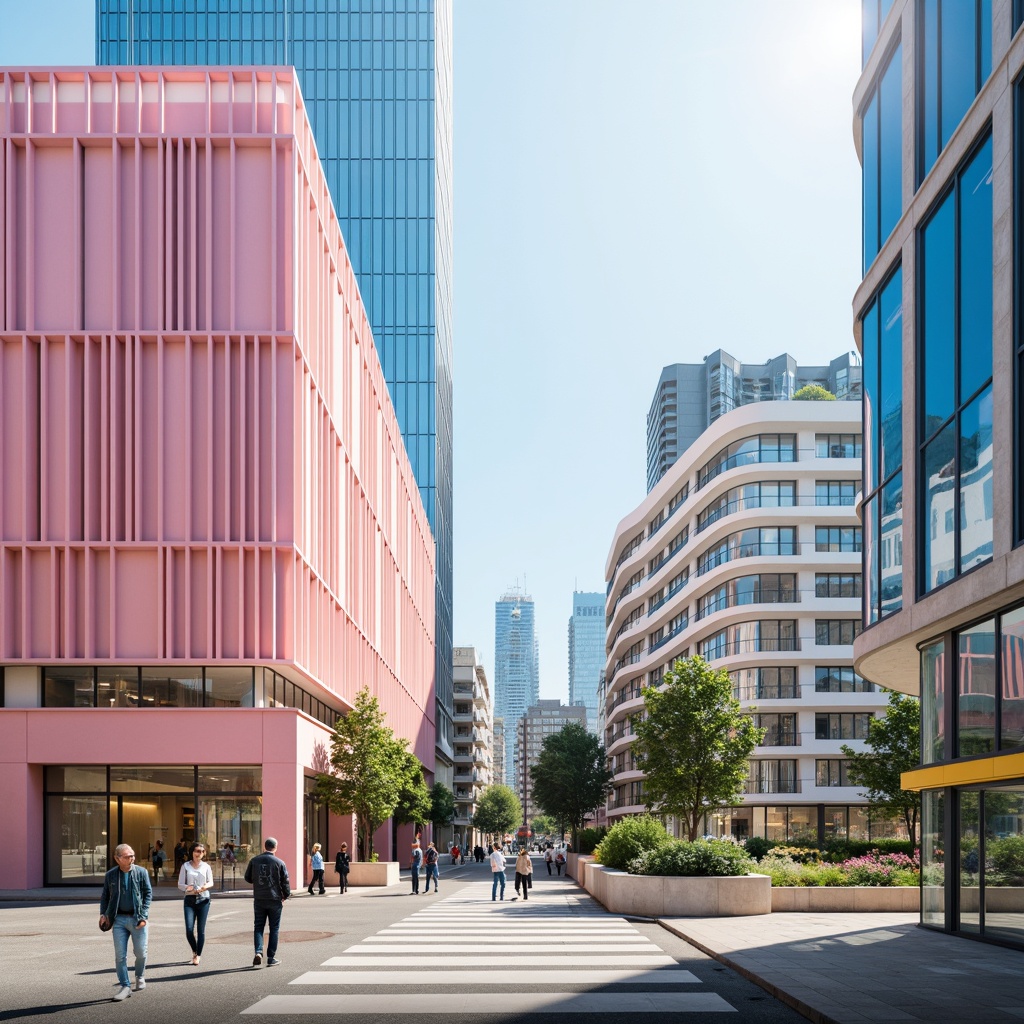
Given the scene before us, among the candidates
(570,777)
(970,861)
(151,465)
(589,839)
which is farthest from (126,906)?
(570,777)

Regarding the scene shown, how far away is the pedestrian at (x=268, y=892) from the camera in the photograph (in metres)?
15.7

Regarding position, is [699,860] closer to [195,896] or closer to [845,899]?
[845,899]

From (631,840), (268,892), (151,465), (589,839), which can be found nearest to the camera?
(268,892)

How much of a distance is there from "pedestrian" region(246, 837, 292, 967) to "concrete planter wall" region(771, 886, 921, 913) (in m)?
11.8

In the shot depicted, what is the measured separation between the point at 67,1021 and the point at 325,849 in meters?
35.1

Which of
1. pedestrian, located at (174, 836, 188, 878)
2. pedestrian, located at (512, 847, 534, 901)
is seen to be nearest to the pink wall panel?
pedestrian, located at (174, 836, 188, 878)

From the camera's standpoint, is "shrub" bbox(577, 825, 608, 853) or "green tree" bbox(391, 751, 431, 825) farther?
"green tree" bbox(391, 751, 431, 825)

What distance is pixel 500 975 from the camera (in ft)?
48.8

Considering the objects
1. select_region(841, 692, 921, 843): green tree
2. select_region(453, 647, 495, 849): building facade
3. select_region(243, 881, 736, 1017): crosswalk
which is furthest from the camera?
select_region(453, 647, 495, 849): building facade

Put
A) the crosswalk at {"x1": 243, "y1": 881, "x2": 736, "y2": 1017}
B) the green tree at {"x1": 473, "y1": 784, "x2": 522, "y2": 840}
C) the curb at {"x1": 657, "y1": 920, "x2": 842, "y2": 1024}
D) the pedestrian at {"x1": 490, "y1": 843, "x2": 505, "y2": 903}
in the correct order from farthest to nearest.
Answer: the green tree at {"x1": 473, "y1": 784, "x2": 522, "y2": 840} → the pedestrian at {"x1": 490, "y1": 843, "x2": 505, "y2": 903} → the crosswalk at {"x1": 243, "y1": 881, "x2": 736, "y2": 1017} → the curb at {"x1": 657, "y1": 920, "x2": 842, "y2": 1024}

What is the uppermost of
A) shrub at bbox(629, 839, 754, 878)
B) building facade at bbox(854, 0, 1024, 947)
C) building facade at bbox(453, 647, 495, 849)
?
building facade at bbox(854, 0, 1024, 947)

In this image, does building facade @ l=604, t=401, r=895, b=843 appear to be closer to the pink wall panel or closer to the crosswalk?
the pink wall panel

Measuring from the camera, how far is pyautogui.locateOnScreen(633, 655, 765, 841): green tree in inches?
1768

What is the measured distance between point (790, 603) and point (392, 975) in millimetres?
54641
